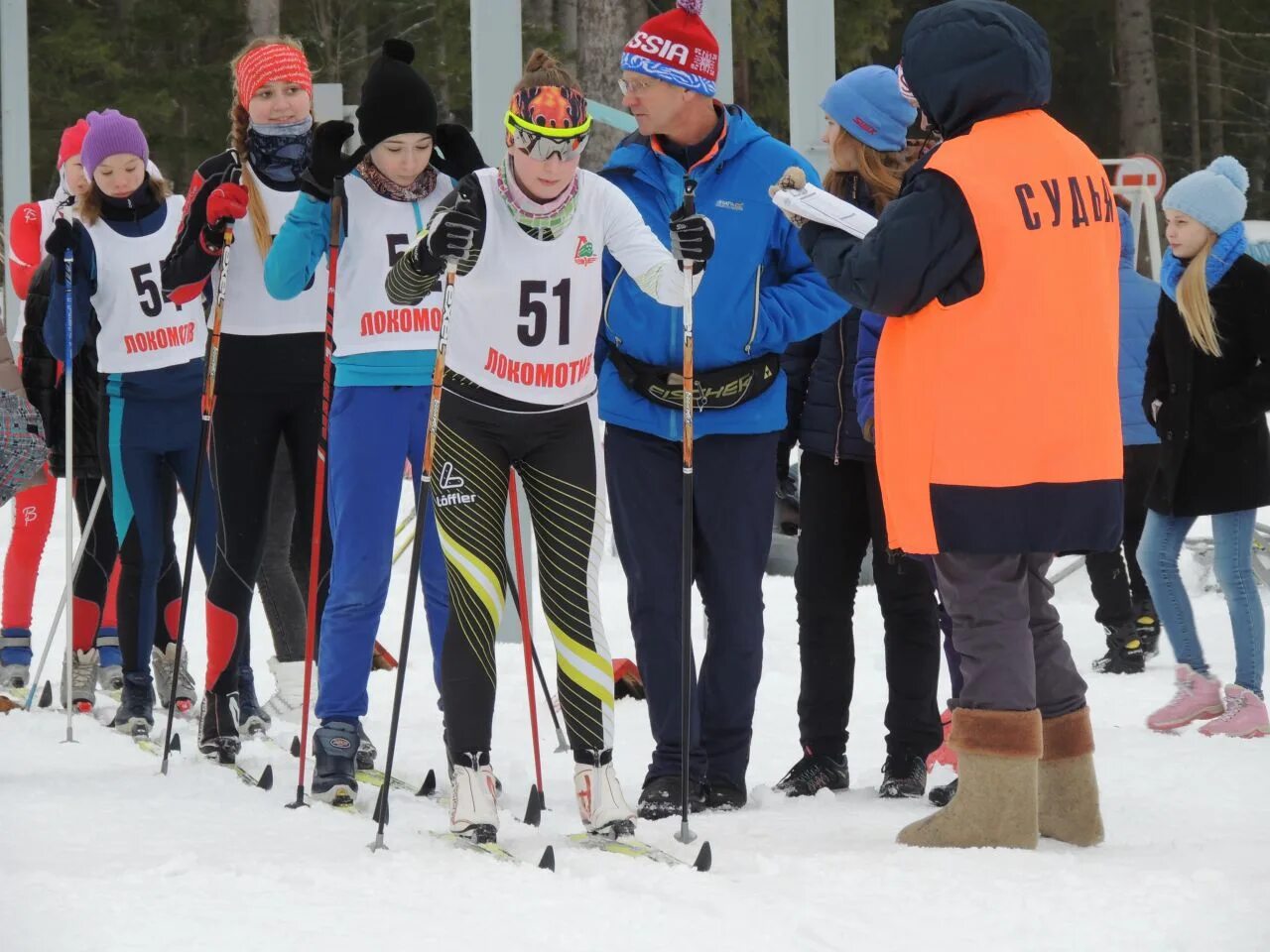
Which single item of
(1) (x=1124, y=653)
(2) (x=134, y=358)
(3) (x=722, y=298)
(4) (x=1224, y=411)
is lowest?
(1) (x=1124, y=653)

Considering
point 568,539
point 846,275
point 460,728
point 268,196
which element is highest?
point 268,196

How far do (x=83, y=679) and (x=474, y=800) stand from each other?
3.13m

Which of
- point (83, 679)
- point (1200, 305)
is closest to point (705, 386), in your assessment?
point (1200, 305)

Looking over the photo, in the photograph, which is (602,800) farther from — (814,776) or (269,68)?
(269,68)

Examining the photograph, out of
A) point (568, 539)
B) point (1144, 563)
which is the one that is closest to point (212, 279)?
point (568, 539)

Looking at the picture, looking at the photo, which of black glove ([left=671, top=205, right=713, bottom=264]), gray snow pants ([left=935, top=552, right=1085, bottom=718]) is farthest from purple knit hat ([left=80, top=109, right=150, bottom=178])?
gray snow pants ([left=935, top=552, right=1085, bottom=718])

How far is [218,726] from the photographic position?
5.60 m

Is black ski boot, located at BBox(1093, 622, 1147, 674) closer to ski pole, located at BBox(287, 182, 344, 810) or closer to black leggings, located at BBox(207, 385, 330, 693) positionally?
black leggings, located at BBox(207, 385, 330, 693)

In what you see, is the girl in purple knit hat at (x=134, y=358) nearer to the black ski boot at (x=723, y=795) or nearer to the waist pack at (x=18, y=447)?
the waist pack at (x=18, y=447)

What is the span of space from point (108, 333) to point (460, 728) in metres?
2.71

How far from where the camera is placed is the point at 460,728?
423 centimetres

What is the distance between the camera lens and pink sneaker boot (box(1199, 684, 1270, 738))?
6129 millimetres

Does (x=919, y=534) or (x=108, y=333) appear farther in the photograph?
(x=108, y=333)

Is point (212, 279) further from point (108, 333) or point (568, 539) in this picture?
point (568, 539)
